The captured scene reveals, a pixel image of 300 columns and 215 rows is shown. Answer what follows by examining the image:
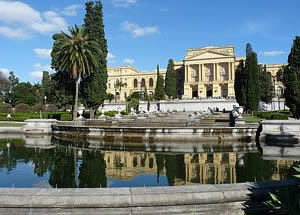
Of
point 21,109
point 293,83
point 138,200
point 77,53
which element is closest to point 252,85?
point 293,83

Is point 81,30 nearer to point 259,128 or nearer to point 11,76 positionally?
point 259,128

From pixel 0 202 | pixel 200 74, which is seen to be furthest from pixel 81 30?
pixel 200 74

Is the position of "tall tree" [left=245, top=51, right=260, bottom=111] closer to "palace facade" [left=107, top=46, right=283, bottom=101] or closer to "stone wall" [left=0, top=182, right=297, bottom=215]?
"stone wall" [left=0, top=182, right=297, bottom=215]

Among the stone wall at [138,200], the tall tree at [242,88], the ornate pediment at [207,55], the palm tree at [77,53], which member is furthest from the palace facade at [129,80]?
the stone wall at [138,200]

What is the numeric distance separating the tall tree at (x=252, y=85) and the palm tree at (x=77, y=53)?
18.9 metres

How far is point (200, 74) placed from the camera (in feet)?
335

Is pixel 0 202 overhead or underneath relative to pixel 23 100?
underneath

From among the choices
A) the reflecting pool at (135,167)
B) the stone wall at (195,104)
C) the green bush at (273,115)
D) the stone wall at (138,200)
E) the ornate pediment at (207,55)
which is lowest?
the reflecting pool at (135,167)

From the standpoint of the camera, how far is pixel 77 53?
34562 millimetres

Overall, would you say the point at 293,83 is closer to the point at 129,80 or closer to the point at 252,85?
the point at 252,85

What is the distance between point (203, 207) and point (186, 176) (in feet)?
15.0

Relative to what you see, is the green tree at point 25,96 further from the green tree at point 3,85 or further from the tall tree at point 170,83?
the tall tree at point 170,83

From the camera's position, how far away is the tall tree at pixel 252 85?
127 ft

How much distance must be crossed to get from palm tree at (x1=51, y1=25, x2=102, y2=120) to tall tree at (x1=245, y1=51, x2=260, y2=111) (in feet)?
62.0
